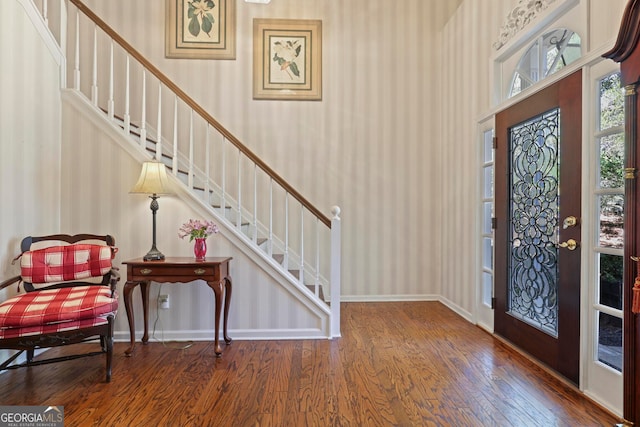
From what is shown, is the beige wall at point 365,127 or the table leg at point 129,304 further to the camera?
the beige wall at point 365,127

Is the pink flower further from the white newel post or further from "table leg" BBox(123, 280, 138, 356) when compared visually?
the white newel post

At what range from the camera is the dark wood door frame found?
Answer: 1.60 metres

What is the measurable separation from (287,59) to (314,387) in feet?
12.2

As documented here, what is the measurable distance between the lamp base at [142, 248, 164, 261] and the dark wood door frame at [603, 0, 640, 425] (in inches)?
118

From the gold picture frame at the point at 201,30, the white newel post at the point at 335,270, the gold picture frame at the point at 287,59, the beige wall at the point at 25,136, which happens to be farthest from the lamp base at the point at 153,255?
the gold picture frame at the point at 201,30

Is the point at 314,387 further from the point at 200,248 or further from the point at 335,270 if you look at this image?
the point at 200,248

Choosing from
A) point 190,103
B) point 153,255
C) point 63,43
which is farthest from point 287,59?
point 153,255

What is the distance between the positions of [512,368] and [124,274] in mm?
3221

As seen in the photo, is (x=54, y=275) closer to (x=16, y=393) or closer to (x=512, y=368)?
(x=16, y=393)

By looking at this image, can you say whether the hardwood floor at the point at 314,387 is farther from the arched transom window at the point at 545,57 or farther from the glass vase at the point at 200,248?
the arched transom window at the point at 545,57

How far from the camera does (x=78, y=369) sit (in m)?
2.42

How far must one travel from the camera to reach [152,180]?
8.89 feet

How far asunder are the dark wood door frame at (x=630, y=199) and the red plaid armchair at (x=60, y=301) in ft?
9.66

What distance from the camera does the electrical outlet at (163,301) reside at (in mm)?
2953
